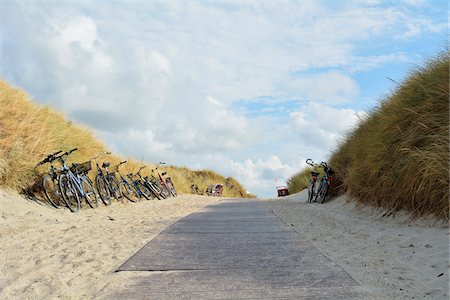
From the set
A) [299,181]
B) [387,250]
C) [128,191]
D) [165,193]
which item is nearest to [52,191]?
[128,191]

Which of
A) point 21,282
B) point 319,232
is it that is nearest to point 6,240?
point 21,282

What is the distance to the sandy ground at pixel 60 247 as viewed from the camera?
4031 millimetres

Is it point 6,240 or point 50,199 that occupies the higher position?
point 50,199

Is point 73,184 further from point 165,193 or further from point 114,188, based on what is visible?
point 165,193

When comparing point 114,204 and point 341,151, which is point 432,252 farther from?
point 114,204

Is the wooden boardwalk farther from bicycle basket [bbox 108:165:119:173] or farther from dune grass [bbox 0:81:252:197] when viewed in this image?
bicycle basket [bbox 108:165:119:173]

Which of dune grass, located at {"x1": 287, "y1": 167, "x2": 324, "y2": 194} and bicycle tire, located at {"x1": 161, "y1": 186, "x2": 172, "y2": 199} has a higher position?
dune grass, located at {"x1": 287, "y1": 167, "x2": 324, "y2": 194}

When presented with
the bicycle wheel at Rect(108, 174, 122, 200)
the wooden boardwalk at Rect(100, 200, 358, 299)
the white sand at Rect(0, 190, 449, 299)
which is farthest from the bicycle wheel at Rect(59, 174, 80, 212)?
the wooden boardwalk at Rect(100, 200, 358, 299)

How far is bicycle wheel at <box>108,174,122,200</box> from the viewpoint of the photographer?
13.0 metres

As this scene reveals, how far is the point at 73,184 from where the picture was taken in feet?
33.7

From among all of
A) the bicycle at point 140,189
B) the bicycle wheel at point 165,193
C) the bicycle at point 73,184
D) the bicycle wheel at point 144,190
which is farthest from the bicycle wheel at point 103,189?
the bicycle wheel at point 165,193

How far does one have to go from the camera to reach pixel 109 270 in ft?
14.6

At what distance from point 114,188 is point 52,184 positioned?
2997 millimetres

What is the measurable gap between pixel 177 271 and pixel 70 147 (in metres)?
8.97
